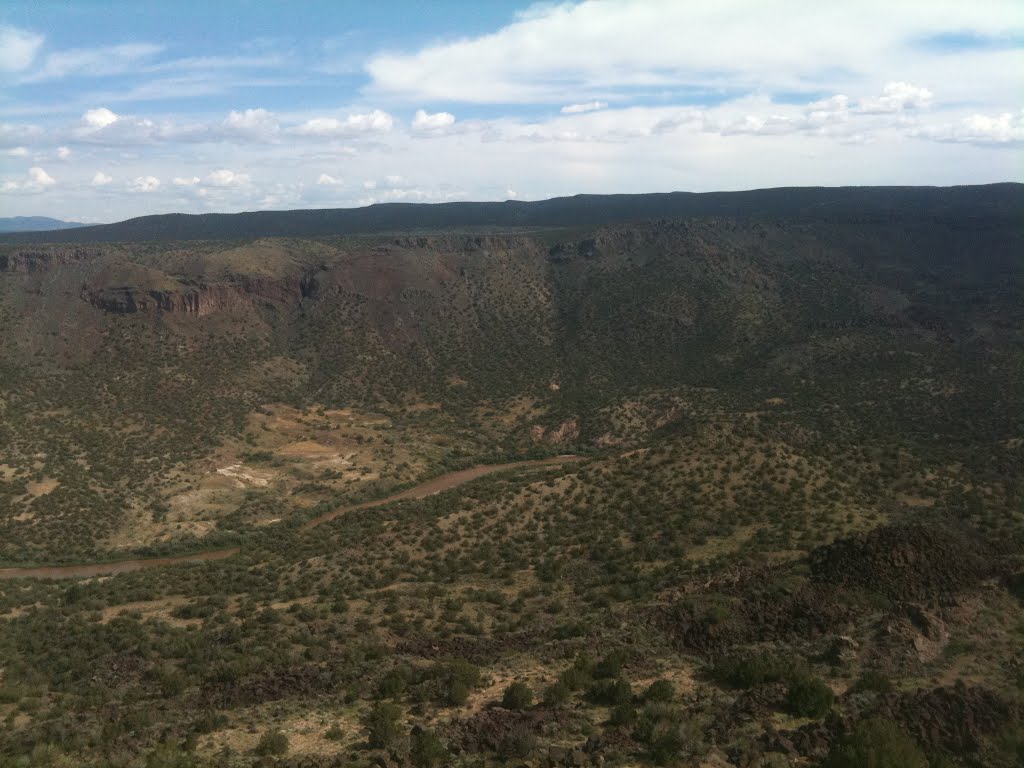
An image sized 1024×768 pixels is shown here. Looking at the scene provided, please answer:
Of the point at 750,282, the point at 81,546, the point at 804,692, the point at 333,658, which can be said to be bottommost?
the point at 81,546

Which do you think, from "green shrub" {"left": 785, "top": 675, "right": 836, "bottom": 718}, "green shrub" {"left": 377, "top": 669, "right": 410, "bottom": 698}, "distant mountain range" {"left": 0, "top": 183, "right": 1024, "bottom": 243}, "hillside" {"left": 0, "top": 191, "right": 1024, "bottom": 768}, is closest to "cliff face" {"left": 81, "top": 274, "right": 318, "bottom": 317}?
"hillside" {"left": 0, "top": 191, "right": 1024, "bottom": 768}

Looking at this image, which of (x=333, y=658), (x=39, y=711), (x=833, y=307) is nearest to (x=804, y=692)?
(x=333, y=658)

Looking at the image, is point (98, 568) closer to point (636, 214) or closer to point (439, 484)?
point (439, 484)

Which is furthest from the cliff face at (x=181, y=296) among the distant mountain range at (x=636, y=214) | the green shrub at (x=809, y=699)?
the green shrub at (x=809, y=699)

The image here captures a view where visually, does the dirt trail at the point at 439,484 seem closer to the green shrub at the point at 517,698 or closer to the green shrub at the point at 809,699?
the green shrub at the point at 517,698

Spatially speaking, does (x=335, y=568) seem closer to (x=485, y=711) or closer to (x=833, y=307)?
(x=485, y=711)

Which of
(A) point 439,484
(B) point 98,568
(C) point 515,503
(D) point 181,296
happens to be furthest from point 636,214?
(B) point 98,568
